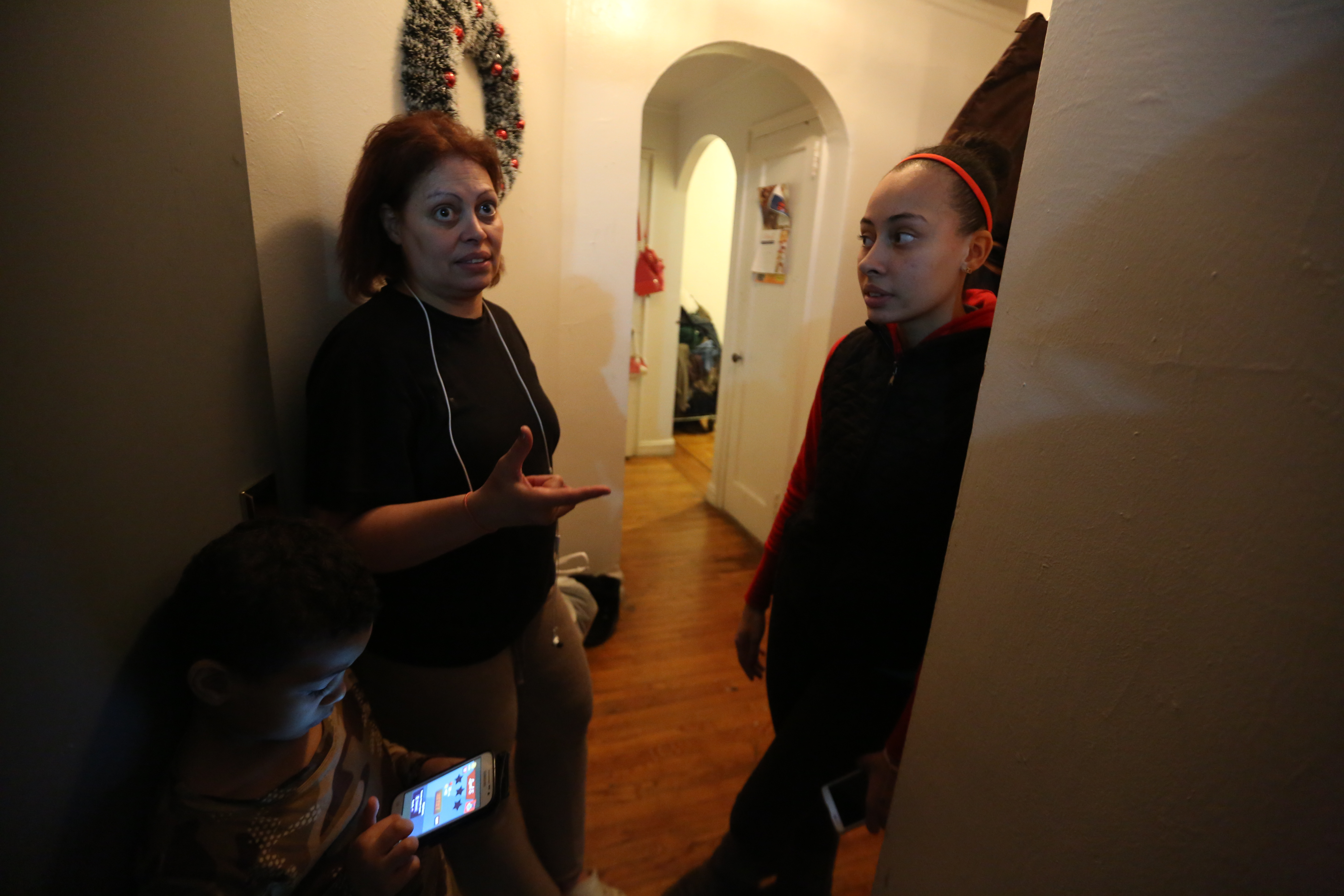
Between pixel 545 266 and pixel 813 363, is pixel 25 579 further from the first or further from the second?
pixel 813 363

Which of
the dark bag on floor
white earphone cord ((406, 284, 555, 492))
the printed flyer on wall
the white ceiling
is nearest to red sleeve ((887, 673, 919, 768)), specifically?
white earphone cord ((406, 284, 555, 492))

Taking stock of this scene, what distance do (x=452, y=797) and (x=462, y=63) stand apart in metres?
1.43

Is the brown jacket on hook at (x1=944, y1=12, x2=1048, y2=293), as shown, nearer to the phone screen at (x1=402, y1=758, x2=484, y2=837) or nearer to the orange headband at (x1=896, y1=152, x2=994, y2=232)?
the orange headband at (x1=896, y1=152, x2=994, y2=232)

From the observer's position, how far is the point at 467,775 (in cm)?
84

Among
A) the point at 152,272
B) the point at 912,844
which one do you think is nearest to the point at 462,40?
the point at 152,272

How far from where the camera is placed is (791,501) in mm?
1192

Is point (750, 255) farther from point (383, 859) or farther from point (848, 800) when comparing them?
point (383, 859)

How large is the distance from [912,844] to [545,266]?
189 centimetres

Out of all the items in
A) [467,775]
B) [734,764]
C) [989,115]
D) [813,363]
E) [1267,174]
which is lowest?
[734,764]

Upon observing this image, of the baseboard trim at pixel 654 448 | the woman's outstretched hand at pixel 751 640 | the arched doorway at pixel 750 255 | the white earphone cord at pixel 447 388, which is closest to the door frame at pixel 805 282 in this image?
the arched doorway at pixel 750 255

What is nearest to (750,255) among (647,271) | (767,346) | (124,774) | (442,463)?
(767,346)

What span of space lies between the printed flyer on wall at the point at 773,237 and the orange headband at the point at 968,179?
81.0 inches

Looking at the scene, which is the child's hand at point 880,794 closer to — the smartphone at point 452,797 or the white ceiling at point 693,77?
the smartphone at point 452,797

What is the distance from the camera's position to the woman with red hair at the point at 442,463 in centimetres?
81
